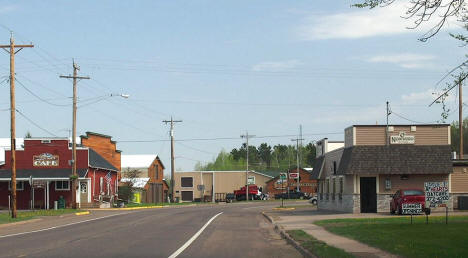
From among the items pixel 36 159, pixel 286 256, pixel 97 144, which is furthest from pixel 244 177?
pixel 286 256

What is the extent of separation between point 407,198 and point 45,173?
35867 millimetres

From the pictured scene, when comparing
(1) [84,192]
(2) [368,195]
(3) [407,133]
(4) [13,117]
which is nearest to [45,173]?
(1) [84,192]

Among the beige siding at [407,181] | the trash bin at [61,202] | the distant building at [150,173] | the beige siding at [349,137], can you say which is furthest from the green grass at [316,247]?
the distant building at [150,173]

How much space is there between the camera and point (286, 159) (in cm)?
18938

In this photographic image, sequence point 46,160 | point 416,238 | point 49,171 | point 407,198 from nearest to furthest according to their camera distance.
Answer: point 416,238 < point 407,198 < point 49,171 < point 46,160

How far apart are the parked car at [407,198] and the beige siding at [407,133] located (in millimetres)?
3878

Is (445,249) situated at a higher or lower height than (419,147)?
lower

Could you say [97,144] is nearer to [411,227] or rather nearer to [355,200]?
[355,200]

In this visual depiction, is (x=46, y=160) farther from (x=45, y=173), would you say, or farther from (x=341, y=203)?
(x=341, y=203)

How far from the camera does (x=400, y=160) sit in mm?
39312

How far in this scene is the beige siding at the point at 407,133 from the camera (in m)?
39.8

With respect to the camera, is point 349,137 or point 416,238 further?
point 349,137

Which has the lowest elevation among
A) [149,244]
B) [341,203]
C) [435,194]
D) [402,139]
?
[341,203]

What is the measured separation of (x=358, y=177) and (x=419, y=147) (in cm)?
392
